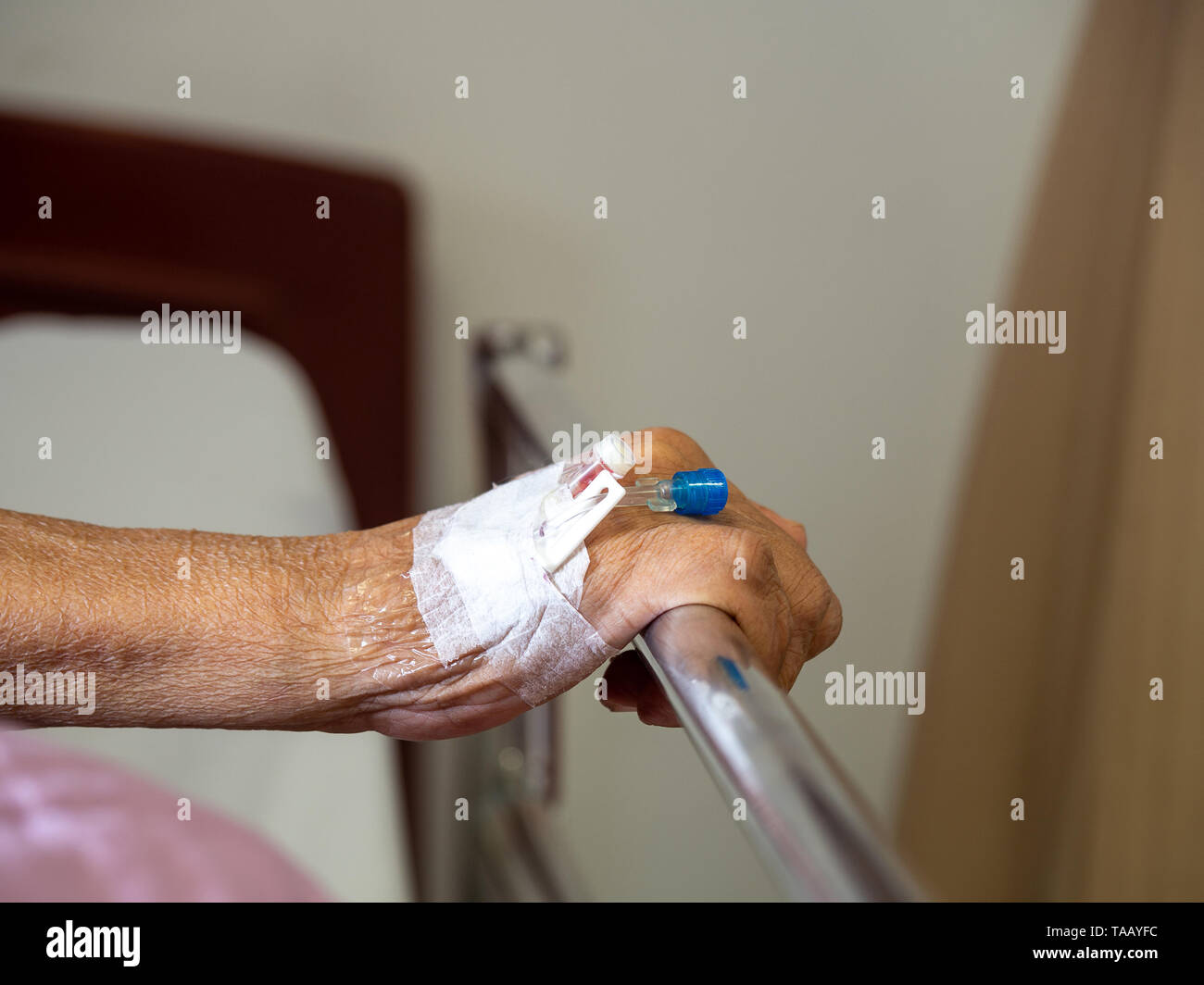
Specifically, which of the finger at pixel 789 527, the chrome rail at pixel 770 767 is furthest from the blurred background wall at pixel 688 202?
the chrome rail at pixel 770 767

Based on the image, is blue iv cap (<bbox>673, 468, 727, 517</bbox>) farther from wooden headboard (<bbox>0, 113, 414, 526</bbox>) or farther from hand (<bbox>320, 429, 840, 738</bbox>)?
wooden headboard (<bbox>0, 113, 414, 526</bbox>)

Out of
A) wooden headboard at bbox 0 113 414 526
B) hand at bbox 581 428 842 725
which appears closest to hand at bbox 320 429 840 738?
hand at bbox 581 428 842 725

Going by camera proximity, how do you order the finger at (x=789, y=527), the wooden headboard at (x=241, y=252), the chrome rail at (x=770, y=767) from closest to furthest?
the chrome rail at (x=770, y=767)
the finger at (x=789, y=527)
the wooden headboard at (x=241, y=252)

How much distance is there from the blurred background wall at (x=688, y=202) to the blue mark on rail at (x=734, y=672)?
1112 millimetres

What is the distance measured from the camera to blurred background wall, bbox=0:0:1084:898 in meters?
1.46

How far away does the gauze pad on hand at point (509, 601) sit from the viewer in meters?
0.57

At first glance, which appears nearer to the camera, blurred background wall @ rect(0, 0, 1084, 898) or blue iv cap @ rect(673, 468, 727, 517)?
blue iv cap @ rect(673, 468, 727, 517)

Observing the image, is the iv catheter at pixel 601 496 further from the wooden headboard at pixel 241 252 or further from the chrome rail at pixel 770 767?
the wooden headboard at pixel 241 252

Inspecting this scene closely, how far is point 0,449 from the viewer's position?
1.23 metres

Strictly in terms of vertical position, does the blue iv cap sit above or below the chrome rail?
above

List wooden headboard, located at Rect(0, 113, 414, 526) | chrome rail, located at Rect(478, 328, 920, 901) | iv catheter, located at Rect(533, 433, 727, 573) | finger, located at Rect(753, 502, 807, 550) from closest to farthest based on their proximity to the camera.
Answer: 1. chrome rail, located at Rect(478, 328, 920, 901)
2. iv catheter, located at Rect(533, 433, 727, 573)
3. finger, located at Rect(753, 502, 807, 550)
4. wooden headboard, located at Rect(0, 113, 414, 526)

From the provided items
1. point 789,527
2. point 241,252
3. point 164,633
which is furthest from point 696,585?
point 241,252
